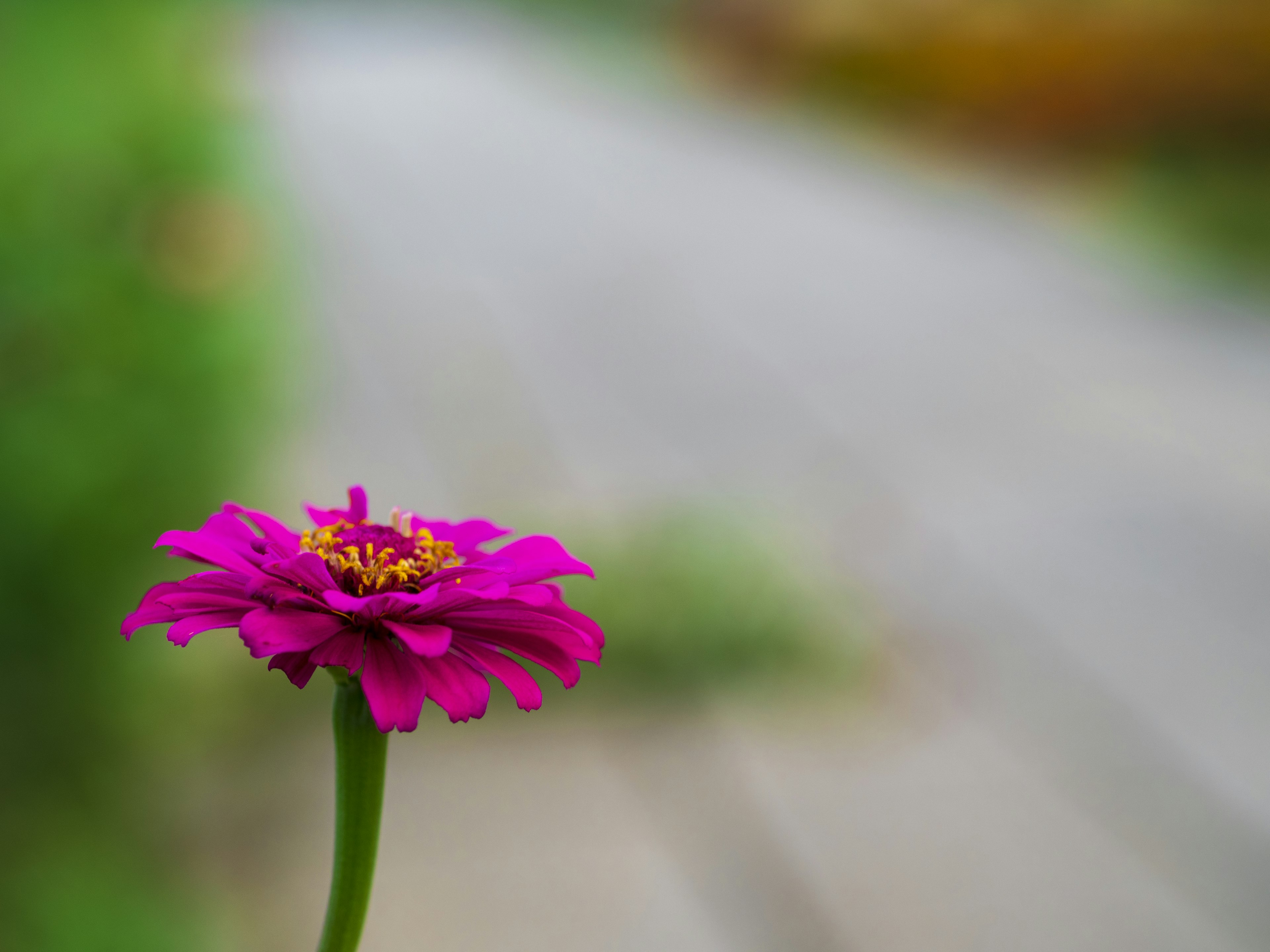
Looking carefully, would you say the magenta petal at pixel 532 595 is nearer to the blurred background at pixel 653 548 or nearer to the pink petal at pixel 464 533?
the pink petal at pixel 464 533

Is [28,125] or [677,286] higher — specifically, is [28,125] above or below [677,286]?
below

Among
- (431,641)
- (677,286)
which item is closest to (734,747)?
(431,641)

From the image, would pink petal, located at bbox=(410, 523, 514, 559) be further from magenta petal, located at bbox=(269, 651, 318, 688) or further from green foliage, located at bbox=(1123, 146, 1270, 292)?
green foliage, located at bbox=(1123, 146, 1270, 292)

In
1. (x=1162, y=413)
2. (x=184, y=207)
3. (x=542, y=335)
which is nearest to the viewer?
(x=184, y=207)

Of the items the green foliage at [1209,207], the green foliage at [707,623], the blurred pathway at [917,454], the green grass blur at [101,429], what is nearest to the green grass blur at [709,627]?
the green foliage at [707,623]

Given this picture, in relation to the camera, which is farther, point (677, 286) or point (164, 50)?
point (677, 286)

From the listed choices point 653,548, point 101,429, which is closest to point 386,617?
point 101,429

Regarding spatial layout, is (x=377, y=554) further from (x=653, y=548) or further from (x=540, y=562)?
(x=653, y=548)

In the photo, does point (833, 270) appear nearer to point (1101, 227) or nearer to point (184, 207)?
point (1101, 227)
